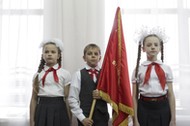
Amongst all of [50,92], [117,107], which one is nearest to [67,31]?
[50,92]

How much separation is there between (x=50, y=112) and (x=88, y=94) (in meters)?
0.36

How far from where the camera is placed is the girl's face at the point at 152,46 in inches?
83.1

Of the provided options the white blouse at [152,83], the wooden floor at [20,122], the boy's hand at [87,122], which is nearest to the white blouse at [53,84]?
the boy's hand at [87,122]

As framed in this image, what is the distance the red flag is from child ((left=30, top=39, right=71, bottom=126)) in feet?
1.19

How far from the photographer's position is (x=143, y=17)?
248 cm

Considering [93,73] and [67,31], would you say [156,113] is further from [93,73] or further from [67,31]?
[67,31]

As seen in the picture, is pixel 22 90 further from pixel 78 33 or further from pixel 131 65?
pixel 131 65

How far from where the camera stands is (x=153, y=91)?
207cm

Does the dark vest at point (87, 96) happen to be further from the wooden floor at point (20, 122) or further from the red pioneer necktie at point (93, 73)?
the wooden floor at point (20, 122)

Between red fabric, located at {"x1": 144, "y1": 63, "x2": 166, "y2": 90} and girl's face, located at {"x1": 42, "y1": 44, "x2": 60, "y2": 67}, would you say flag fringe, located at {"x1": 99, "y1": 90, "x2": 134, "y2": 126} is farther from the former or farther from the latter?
girl's face, located at {"x1": 42, "y1": 44, "x2": 60, "y2": 67}

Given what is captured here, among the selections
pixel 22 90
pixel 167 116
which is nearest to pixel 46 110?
pixel 22 90

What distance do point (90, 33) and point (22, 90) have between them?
86 centimetres

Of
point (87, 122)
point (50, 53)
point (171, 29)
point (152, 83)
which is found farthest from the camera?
point (171, 29)

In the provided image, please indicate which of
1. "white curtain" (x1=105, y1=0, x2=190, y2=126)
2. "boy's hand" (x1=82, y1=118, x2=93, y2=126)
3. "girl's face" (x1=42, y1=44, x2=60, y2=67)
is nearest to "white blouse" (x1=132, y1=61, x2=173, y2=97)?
"white curtain" (x1=105, y1=0, x2=190, y2=126)
